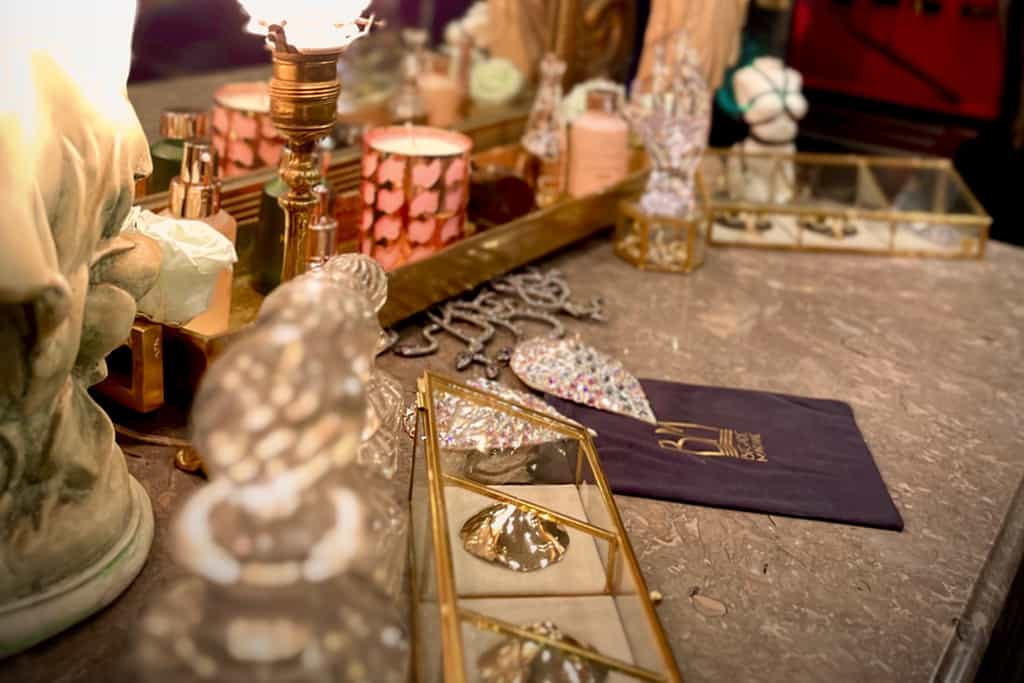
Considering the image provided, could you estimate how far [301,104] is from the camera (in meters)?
0.81

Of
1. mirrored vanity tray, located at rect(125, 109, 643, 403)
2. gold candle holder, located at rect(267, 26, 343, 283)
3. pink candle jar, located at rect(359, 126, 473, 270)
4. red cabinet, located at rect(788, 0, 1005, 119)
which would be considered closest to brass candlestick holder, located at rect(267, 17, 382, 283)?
gold candle holder, located at rect(267, 26, 343, 283)

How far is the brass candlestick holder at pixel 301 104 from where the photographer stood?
2.61ft

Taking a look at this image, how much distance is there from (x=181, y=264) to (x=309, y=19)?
0.20 m

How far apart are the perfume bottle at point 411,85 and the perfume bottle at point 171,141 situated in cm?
47

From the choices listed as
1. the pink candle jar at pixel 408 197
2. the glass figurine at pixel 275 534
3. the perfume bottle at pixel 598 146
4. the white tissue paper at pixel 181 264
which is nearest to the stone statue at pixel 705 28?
the perfume bottle at pixel 598 146

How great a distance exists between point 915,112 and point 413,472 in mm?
1524

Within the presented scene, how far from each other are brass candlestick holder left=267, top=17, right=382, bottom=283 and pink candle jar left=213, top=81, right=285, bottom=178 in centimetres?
34

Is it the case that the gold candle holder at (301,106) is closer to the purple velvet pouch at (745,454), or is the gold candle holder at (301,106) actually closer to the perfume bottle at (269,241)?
the perfume bottle at (269,241)

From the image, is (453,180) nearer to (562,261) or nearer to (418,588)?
(562,261)

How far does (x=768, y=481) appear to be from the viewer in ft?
2.92

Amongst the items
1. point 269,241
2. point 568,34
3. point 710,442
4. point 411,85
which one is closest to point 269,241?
point 269,241

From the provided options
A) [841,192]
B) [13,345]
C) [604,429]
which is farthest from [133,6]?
[841,192]

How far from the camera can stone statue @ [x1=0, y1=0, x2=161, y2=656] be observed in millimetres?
537

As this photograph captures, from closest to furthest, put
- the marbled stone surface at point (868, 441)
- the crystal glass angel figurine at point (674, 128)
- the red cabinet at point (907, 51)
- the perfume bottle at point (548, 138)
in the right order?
the marbled stone surface at point (868, 441) → the crystal glass angel figurine at point (674, 128) → the perfume bottle at point (548, 138) → the red cabinet at point (907, 51)
